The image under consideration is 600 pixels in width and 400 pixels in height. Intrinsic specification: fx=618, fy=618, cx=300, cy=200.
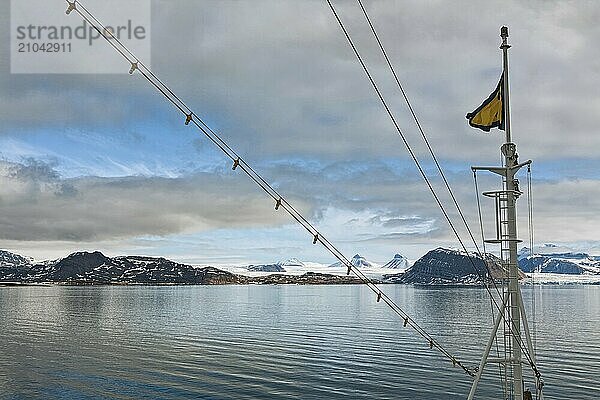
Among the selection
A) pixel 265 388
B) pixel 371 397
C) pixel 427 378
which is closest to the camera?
pixel 371 397

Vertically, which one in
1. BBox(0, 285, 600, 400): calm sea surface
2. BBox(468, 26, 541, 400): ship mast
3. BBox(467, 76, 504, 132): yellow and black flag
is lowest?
BBox(0, 285, 600, 400): calm sea surface

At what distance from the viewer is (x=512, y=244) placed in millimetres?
19719

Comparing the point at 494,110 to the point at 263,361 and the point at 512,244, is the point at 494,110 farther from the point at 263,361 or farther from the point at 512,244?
the point at 263,361

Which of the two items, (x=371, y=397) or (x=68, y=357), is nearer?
(x=371, y=397)

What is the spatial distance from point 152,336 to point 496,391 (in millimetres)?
62123

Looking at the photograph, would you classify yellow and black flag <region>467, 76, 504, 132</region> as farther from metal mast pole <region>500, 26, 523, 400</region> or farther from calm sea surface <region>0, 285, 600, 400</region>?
calm sea surface <region>0, 285, 600, 400</region>

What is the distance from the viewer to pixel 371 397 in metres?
52.1

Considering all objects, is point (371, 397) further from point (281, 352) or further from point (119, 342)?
point (119, 342)

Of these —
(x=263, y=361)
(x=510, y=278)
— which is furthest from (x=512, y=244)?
(x=263, y=361)

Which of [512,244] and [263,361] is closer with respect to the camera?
[512,244]

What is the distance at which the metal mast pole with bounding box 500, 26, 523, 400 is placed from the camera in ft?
63.7

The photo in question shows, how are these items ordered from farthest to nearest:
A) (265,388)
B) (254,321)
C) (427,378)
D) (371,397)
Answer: (254,321) < (427,378) < (265,388) < (371,397)

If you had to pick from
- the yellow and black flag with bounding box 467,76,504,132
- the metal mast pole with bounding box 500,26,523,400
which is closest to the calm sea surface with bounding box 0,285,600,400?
the metal mast pole with bounding box 500,26,523,400

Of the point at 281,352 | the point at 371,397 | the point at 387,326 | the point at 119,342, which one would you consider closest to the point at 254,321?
the point at 387,326
